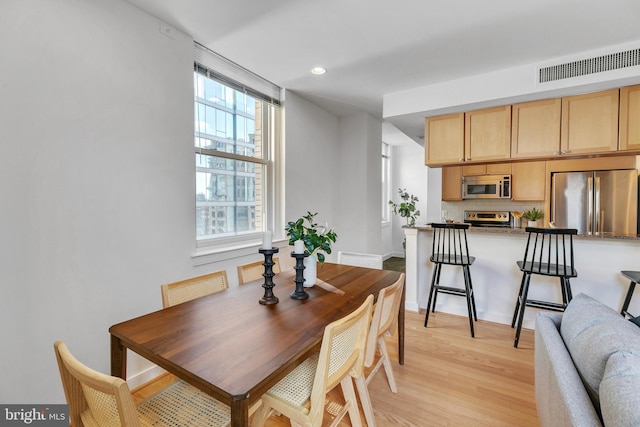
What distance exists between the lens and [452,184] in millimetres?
4980

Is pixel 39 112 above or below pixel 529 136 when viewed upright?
below

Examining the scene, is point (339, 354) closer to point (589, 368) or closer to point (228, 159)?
point (589, 368)

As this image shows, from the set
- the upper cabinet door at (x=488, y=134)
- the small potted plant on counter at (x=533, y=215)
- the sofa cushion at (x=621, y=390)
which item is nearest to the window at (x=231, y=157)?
the upper cabinet door at (x=488, y=134)

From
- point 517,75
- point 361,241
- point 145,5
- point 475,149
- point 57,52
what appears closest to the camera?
point 57,52

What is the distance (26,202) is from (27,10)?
1006 mm

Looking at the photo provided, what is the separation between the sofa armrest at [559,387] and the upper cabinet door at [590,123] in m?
2.03

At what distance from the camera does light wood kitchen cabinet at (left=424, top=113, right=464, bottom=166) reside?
3135 mm

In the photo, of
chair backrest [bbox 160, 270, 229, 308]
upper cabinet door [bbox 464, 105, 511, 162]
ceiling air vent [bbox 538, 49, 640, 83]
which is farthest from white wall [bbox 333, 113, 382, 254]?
chair backrest [bbox 160, 270, 229, 308]

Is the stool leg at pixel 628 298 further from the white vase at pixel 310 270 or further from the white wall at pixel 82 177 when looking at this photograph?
the white wall at pixel 82 177

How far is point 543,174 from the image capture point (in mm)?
4258

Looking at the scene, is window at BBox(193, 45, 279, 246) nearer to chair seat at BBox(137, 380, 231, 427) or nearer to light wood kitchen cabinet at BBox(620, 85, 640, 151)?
chair seat at BBox(137, 380, 231, 427)

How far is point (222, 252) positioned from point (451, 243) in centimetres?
237

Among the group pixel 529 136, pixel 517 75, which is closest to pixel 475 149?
pixel 529 136

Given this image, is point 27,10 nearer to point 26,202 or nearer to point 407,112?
point 26,202
